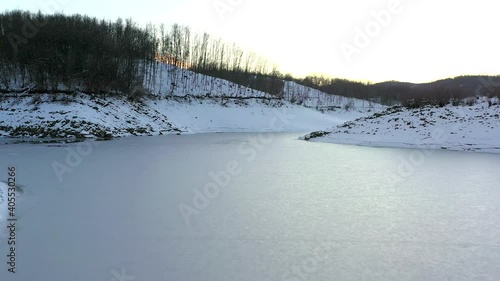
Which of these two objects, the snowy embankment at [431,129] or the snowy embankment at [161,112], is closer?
the snowy embankment at [431,129]

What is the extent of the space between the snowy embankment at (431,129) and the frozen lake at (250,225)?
10308 millimetres

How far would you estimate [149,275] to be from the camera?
3.87 m

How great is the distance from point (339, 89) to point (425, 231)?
141 meters

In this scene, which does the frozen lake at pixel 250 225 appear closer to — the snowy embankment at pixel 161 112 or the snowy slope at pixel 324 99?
the snowy embankment at pixel 161 112

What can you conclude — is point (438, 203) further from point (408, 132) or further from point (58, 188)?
point (408, 132)

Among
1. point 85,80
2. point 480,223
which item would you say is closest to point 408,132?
point 480,223

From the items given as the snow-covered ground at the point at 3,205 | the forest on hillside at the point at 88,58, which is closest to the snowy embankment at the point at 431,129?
the forest on hillside at the point at 88,58

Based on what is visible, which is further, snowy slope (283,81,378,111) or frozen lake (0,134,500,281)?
snowy slope (283,81,378,111)

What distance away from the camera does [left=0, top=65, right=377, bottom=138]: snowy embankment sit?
86.2ft

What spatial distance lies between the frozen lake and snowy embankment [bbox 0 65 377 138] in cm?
1710

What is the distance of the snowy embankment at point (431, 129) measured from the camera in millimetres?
20359

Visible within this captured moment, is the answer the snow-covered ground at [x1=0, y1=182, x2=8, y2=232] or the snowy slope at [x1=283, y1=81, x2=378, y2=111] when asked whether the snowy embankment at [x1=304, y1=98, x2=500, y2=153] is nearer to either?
the snow-covered ground at [x1=0, y1=182, x2=8, y2=232]

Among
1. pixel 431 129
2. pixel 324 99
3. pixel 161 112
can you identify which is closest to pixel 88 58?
pixel 161 112

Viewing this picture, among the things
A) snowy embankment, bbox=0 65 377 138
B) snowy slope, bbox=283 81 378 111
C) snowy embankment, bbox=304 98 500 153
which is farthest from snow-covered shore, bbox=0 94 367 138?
snowy slope, bbox=283 81 378 111
